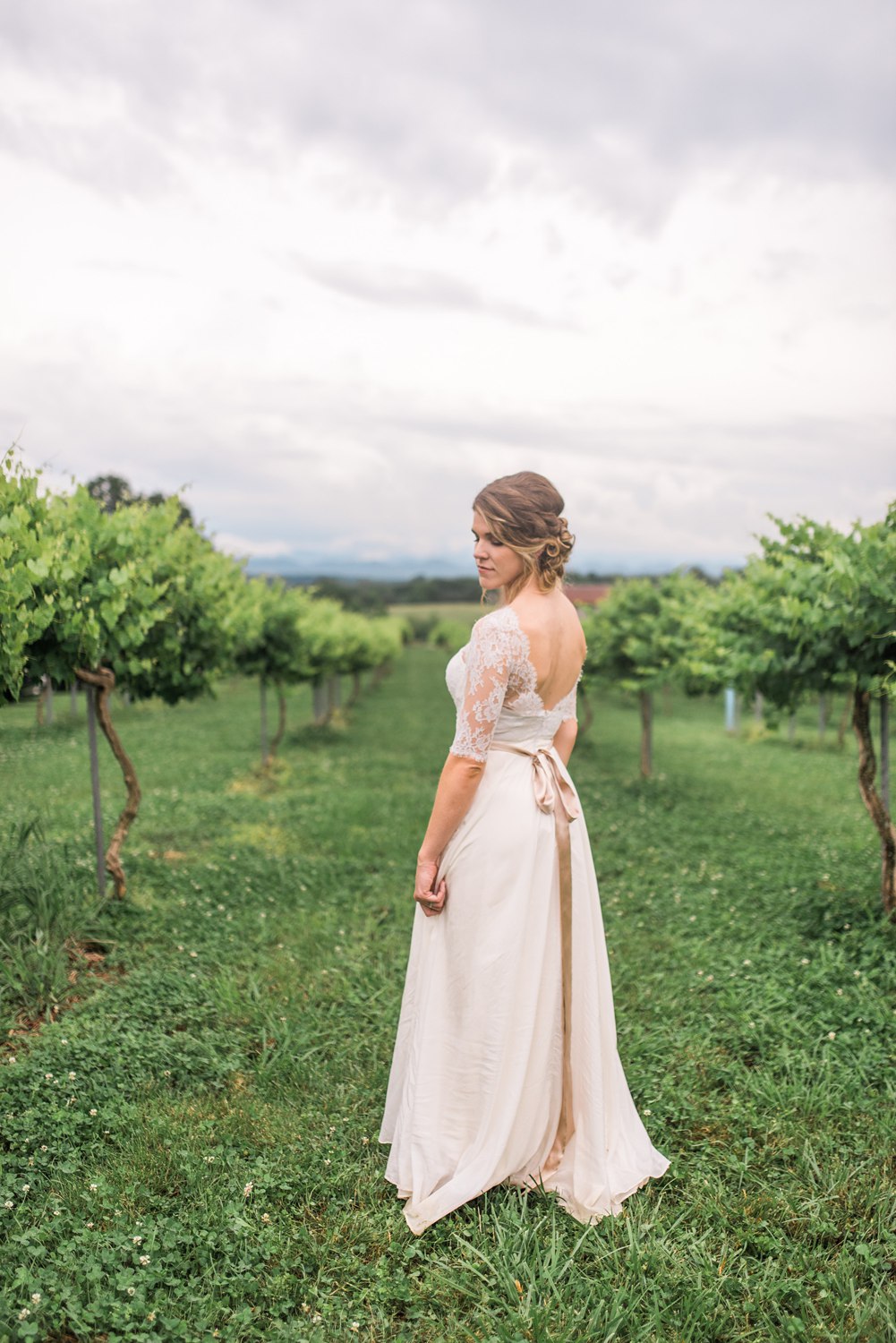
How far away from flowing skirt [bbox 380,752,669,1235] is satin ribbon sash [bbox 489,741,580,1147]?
0.02 meters

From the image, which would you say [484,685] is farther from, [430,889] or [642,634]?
[642,634]

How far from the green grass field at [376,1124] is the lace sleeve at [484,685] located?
1632 millimetres

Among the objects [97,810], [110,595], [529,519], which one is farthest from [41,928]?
[529,519]

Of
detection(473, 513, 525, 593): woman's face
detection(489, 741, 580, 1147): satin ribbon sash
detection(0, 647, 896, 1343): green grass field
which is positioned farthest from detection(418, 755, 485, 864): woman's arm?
detection(0, 647, 896, 1343): green grass field

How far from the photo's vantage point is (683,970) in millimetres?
5309

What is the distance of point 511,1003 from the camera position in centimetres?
302

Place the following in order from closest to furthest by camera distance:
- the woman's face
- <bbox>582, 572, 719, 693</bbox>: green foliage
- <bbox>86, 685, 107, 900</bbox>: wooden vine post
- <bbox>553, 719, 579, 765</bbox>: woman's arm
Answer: the woman's face < <bbox>553, 719, 579, 765</bbox>: woman's arm < <bbox>86, 685, 107, 900</bbox>: wooden vine post < <bbox>582, 572, 719, 693</bbox>: green foliage

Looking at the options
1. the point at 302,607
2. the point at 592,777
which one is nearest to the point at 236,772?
the point at 302,607

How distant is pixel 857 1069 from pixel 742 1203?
50.4 inches

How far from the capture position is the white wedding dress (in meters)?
3.00

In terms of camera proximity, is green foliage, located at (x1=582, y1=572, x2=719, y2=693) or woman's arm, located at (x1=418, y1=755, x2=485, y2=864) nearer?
woman's arm, located at (x1=418, y1=755, x2=485, y2=864)

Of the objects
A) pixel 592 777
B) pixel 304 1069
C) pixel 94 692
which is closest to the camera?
pixel 304 1069

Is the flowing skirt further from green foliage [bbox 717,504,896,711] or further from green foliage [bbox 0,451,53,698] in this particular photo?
green foliage [bbox 717,504,896,711]

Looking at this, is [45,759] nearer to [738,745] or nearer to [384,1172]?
[384,1172]
